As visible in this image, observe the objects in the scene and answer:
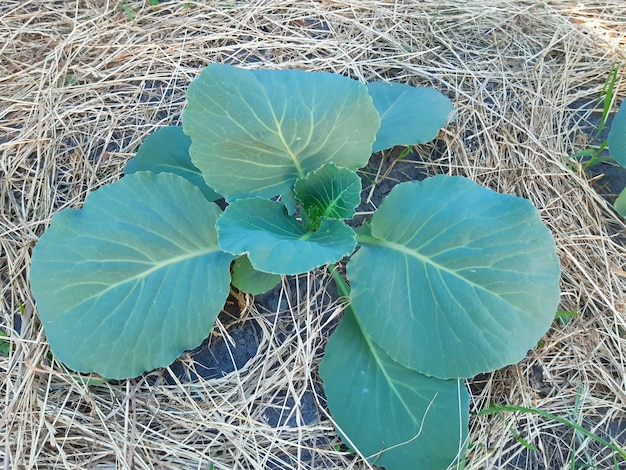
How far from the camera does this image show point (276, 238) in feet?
3.29

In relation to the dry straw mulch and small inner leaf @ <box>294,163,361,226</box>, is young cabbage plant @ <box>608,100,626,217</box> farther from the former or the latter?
small inner leaf @ <box>294,163,361,226</box>

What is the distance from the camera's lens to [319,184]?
1112 millimetres

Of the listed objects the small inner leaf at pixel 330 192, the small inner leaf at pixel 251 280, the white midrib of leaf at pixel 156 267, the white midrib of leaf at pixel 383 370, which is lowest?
the white midrib of leaf at pixel 383 370

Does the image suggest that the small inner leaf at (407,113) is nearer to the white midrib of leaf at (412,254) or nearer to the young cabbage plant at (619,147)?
the white midrib of leaf at (412,254)

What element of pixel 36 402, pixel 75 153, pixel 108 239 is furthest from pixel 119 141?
pixel 36 402

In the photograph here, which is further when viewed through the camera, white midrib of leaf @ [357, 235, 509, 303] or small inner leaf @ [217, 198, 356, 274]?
white midrib of leaf @ [357, 235, 509, 303]

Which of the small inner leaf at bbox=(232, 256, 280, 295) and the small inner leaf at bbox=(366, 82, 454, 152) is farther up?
the small inner leaf at bbox=(366, 82, 454, 152)

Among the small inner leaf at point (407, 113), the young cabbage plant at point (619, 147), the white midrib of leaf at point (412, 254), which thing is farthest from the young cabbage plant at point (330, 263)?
the young cabbage plant at point (619, 147)

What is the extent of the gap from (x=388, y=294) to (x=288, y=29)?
0.93m

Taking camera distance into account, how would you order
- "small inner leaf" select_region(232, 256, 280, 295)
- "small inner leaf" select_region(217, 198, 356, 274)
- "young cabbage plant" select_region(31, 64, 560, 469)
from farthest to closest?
"small inner leaf" select_region(232, 256, 280, 295)
"young cabbage plant" select_region(31, 64, 560, 469)
"small inner leaf" select_region(217, 198, 356, 274)

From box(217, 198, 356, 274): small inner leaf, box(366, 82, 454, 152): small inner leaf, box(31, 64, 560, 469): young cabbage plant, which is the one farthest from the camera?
box(366, 82, 454, 152): small inner leaf

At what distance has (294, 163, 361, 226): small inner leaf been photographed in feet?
3.49

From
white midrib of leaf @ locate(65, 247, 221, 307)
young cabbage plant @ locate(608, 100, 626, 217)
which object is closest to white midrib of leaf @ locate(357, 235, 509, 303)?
white midrib of leaf @ locate(65, 247, 221, 307)

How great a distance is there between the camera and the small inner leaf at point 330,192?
1063mm
